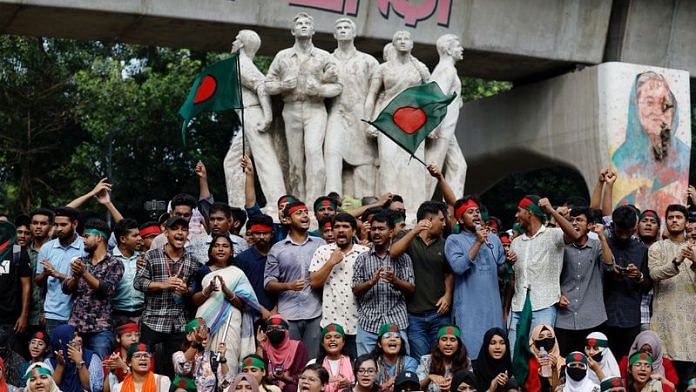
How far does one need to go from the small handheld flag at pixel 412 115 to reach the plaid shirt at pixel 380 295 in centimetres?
264

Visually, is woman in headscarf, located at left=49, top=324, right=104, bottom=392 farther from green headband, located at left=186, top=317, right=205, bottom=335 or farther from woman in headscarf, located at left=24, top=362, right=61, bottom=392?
green headband, located at left=186, top=317, right=205, bottom=335

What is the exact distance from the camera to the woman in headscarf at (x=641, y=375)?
37.9 ft

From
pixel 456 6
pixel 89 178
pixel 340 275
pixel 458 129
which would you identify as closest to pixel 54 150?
pixel 89 178

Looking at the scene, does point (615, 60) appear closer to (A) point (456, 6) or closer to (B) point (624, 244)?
(A) point (456, 6)

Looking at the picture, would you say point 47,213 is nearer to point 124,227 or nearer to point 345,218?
point 124,227

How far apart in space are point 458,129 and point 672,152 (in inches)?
184

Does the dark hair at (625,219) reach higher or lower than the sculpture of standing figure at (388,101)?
lower

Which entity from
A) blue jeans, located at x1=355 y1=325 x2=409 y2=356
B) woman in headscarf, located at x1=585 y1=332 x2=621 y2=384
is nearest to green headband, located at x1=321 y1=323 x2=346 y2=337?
blue jeans, located at x1=355 y1=325 x2=409 y2=356

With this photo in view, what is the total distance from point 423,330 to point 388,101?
19.3 feet

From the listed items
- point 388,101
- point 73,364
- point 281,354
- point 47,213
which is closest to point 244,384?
point 281,354

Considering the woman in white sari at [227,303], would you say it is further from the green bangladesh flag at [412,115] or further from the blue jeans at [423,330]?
the green bangladesh flag at [412,115]

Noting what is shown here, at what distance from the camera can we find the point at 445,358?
466 inches

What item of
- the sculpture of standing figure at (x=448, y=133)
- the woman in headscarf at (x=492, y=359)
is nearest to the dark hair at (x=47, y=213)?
the woman in headscarf at (x=492, y=359)

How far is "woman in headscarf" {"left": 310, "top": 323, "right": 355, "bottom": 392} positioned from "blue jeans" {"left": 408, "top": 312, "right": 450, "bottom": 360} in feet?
1.85
